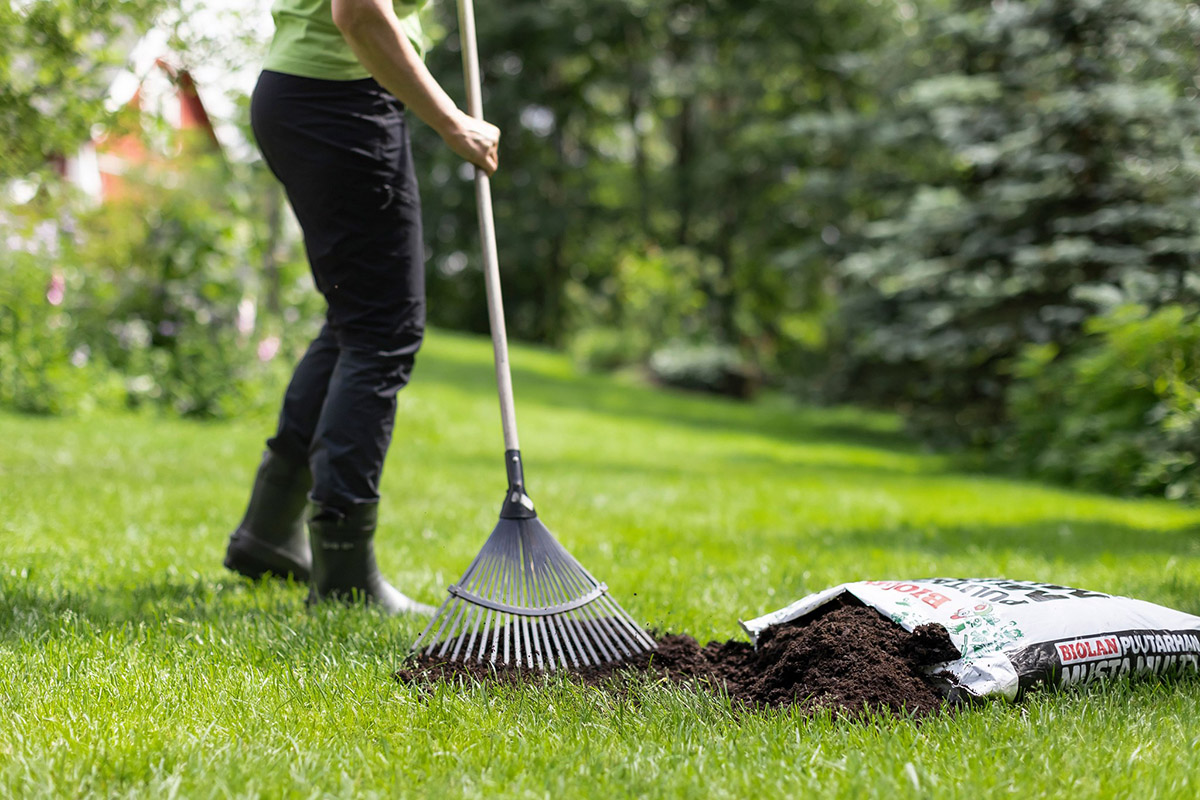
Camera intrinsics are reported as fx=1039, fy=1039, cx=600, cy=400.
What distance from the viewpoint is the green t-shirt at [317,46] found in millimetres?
2531

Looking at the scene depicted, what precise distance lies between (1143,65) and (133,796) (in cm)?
794

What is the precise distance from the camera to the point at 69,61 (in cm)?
424

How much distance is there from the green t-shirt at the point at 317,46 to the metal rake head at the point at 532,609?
1.18 m

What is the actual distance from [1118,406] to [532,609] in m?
6.48

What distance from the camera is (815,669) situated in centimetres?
208

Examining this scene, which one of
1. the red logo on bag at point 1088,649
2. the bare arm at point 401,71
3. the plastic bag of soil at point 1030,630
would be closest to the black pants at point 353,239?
the bare arm at point 401,71

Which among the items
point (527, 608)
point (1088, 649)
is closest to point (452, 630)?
point (527, 608)

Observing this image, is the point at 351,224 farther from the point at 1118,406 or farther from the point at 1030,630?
the point at 1118,406

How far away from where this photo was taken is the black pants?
2543 millimetres

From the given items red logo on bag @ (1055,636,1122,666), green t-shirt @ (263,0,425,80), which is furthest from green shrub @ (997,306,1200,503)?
green t-shirt @ (263,0,425,80)

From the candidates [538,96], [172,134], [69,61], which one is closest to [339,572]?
[69,61]

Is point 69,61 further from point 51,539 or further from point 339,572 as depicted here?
point 339,572

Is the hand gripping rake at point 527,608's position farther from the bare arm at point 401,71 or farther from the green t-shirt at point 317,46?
the green t-shirt at point 317,46

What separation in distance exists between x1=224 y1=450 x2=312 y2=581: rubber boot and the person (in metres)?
0.26
